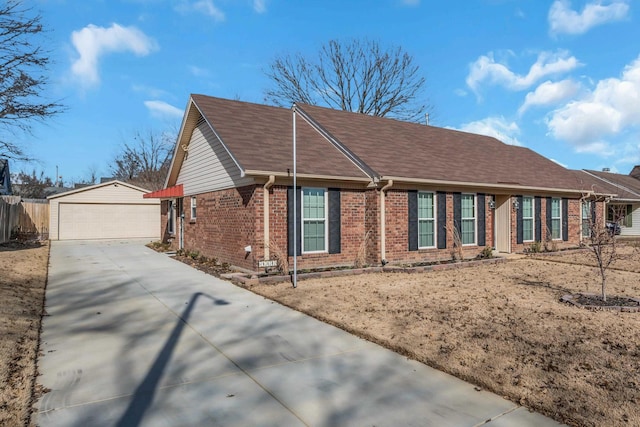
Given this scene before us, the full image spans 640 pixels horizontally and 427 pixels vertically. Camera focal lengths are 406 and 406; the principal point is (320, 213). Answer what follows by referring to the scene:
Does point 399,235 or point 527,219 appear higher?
point 527,219

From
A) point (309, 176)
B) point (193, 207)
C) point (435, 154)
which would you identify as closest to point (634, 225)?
point (435, 154)

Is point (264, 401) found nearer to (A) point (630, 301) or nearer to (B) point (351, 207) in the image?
(A) point (630, 301)

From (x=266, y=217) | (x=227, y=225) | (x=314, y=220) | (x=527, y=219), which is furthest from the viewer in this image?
(x=527, y=219)

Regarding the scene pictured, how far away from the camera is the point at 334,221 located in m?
11.2

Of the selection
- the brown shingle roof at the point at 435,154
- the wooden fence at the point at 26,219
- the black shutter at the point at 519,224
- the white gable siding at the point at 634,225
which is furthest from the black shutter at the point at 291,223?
the white gable siding at the point at 634,225

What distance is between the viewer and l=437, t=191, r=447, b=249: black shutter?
12688mm

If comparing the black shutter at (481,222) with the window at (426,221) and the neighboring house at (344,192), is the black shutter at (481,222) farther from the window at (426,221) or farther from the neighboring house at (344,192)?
the window at (426,221)

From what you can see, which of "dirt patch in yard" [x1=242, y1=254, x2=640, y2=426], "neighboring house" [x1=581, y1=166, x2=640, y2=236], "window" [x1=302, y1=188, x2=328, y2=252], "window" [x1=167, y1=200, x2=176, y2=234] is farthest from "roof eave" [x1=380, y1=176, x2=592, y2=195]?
"neighboring house" [x1=581, y1=166, x2=640, y2=236]

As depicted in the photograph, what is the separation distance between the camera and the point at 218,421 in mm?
3195

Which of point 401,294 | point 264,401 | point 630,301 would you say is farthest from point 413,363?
point 630,301

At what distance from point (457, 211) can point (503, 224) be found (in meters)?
2.55

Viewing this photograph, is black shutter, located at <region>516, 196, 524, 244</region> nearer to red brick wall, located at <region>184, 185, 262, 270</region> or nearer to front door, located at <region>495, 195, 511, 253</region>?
front door, located at <region>495, 195, 511, 253</region>

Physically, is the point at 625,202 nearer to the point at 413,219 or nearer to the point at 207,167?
the point at 413,219

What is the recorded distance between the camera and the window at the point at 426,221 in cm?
1239
